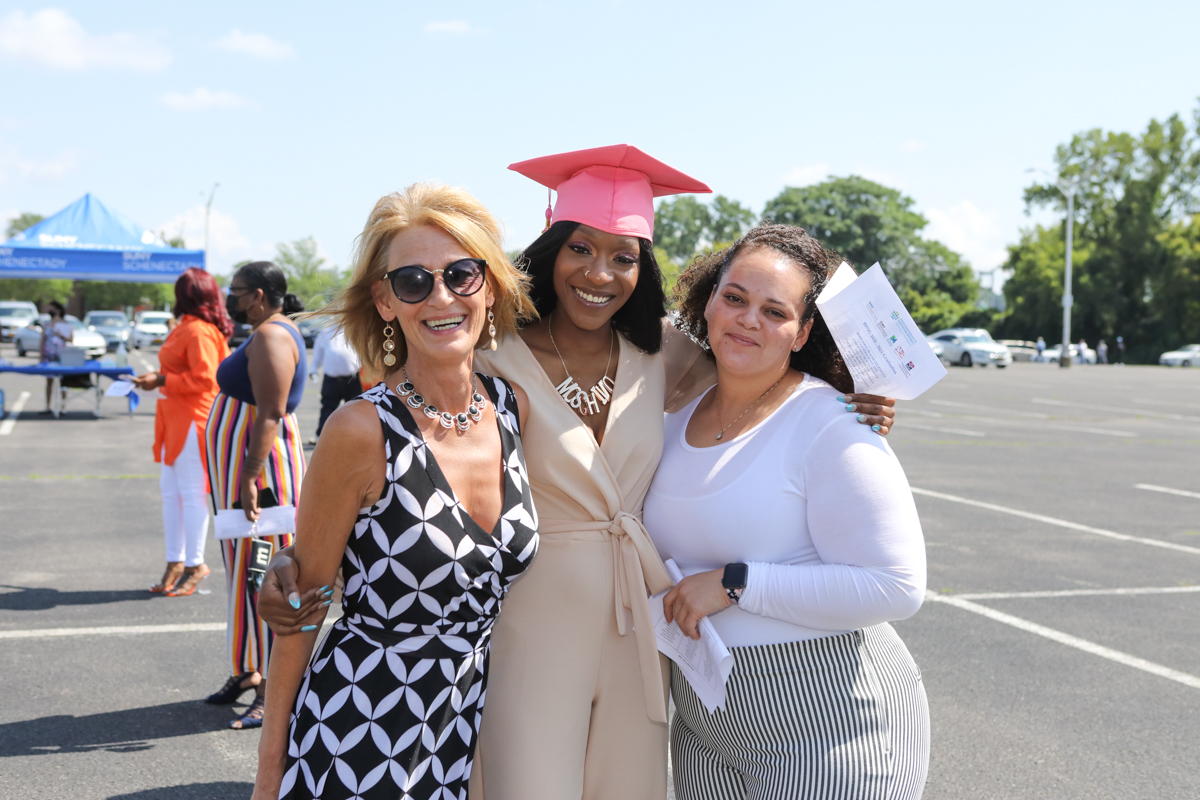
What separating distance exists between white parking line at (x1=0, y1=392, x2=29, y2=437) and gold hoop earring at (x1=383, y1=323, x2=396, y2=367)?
14.2 meters

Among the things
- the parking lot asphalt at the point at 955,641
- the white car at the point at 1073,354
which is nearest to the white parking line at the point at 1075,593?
the parking lot asphalt at the point at 955,641

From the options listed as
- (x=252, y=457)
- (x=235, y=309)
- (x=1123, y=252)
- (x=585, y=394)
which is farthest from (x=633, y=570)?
(x=1123, y=252)

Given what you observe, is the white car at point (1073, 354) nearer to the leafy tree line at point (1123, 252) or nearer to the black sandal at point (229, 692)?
the leafy tree line at point (1123, 252)

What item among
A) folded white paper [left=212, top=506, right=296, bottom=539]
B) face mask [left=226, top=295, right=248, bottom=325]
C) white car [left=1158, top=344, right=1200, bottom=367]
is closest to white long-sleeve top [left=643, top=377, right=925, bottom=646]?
folded white paper [left=212, top=506, right=296, bottom=539]

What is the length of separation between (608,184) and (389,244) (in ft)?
2.20

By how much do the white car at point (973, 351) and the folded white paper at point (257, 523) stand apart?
1522 inches

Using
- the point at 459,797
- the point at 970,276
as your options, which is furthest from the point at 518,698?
the point at 970,276

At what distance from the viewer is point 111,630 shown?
17.8 feet

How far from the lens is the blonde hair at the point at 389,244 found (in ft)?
6.98

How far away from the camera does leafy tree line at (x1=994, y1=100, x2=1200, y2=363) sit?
181 feet

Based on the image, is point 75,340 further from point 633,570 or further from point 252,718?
point 633,570

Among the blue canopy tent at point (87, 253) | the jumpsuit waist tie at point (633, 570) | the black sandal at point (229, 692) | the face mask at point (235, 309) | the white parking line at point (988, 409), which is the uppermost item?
the blue canopy tent at point (87, 253)

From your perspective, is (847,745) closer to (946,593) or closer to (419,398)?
(419,398)

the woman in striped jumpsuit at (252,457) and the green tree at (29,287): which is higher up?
the green tree at (29,287)
